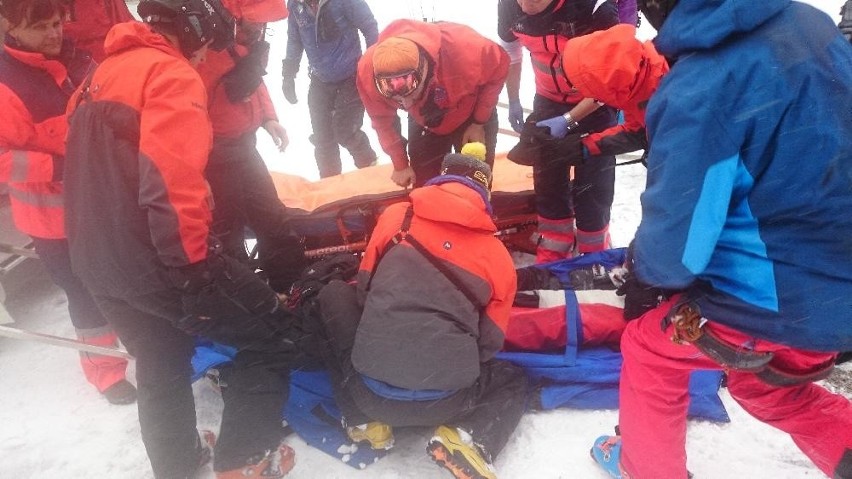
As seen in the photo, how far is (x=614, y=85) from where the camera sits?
6.91ft

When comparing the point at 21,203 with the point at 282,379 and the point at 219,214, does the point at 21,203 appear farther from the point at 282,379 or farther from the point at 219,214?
the point at 282,379

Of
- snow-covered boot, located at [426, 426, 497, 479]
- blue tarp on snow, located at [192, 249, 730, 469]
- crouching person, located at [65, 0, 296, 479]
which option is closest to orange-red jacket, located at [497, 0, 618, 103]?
blue tarp on snow, located at [192, 249, 730, 469]

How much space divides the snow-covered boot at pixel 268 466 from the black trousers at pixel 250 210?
3.73 feet

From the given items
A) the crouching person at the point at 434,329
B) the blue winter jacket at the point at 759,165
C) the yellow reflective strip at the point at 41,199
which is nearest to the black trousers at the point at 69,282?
the yellow reflective strip at the point at 41,199

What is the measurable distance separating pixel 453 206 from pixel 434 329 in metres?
0.48

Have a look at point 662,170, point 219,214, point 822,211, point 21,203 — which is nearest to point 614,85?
point 662,170

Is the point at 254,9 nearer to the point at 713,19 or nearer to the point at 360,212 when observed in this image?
the point at 360,212

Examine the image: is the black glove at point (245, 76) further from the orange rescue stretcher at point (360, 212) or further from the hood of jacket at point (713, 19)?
the hood of jacket at point (713, 19)

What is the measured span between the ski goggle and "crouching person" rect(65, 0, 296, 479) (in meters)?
0.73

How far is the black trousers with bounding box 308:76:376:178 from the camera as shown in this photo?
4.04m

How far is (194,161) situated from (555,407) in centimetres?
185

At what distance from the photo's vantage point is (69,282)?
2.61 metres

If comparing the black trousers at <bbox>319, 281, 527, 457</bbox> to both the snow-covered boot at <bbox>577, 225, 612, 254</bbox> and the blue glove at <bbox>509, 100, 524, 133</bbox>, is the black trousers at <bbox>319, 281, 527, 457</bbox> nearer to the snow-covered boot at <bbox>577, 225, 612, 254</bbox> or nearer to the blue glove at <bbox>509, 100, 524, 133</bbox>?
the snow-covered boot at <bbox>577, 225, 612, 254</bbox>

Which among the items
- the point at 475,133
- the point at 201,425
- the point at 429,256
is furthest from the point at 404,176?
the point at 201,425
